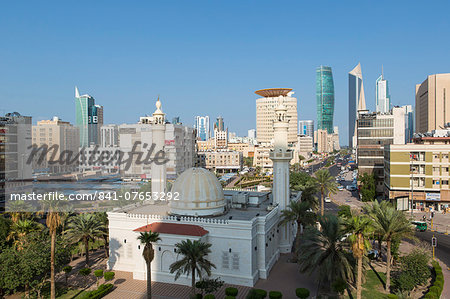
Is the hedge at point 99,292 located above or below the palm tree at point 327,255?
below

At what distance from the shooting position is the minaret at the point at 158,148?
1603 inches

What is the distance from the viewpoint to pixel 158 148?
41.6m

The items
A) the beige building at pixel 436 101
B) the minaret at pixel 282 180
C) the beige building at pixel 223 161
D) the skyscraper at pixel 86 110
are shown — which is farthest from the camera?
the skyscraper at pixel 86 110

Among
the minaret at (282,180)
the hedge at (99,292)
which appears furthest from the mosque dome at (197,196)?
the hedge at (99,292)

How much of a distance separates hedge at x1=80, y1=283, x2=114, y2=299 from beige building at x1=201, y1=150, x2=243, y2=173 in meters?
125

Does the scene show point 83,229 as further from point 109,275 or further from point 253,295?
point 253,295

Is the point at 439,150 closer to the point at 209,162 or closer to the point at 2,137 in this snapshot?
the point at 2,137

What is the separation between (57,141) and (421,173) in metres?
61.9

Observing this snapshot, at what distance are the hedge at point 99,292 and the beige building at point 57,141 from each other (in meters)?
22.0

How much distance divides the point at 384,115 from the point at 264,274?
2397 inches

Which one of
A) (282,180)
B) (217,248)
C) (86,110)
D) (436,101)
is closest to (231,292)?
(217,248)

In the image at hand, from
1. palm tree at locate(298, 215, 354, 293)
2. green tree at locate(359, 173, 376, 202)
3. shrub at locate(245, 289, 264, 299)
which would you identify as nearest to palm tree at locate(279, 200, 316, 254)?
palm tree at locate(298, 215, 354, 293)

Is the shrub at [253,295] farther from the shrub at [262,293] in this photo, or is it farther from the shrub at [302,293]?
the shrub at [302,293]

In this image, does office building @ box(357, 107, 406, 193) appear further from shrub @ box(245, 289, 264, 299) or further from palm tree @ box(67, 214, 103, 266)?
palm tree @ box(67, 214, 103, 266)
